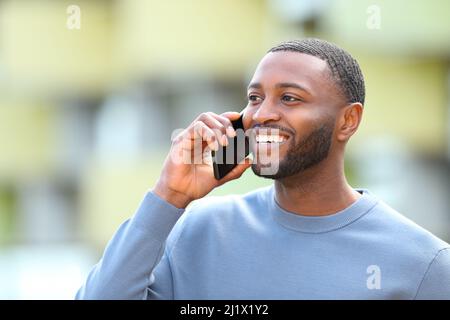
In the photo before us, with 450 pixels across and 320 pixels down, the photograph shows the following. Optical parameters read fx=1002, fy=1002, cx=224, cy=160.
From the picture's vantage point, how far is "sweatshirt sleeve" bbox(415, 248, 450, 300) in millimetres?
2605

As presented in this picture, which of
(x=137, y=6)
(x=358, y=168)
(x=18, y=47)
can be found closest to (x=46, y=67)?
(x=18, y=47)

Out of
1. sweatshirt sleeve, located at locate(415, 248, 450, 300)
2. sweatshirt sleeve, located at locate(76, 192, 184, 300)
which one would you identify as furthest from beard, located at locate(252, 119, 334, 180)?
sweatshirt sleeve, located at locate(415, 248, 450, 300)

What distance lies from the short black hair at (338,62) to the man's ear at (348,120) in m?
0.02

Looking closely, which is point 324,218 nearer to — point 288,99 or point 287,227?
point 287,227

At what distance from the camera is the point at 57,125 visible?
31.5 ft

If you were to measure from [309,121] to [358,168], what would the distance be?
5848 mm

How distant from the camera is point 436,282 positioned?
2.62 m

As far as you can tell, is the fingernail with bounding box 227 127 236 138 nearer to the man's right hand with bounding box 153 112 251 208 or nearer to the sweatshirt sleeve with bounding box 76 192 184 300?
the man's right hand with bounding box 153 112 251 208

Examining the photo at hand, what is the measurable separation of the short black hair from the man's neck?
22 cm

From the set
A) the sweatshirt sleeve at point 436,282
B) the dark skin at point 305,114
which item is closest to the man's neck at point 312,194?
the dark skin at point 305,114

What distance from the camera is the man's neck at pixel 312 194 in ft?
9.13

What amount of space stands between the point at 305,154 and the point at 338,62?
284 mm

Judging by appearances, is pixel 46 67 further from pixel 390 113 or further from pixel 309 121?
pixel 309 121

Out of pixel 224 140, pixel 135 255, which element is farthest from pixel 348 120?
pixel 135 255
